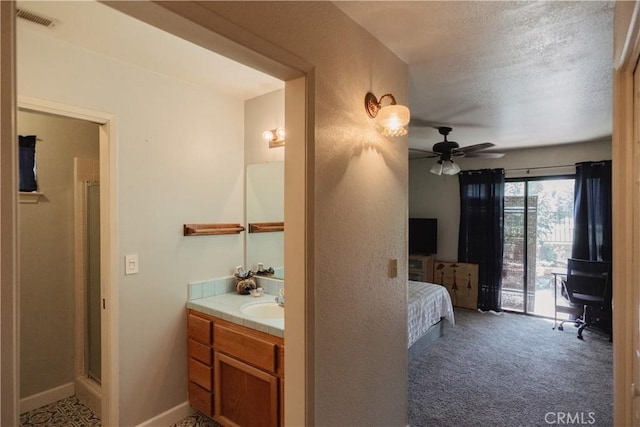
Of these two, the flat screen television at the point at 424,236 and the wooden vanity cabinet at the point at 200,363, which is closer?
the wooden vanity cabinet at the point at 200,363

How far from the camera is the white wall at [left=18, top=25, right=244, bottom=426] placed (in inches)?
77.0

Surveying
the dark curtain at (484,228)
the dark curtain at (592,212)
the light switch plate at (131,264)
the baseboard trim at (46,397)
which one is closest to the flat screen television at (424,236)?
the dark curtain at (484,228)

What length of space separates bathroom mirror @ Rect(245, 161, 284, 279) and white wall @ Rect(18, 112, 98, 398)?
1.45 m

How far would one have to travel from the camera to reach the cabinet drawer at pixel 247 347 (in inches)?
75.4

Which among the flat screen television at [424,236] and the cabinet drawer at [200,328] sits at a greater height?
the flat screen television at [424,236]

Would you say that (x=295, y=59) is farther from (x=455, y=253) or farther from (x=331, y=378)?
(x=455, y=253)

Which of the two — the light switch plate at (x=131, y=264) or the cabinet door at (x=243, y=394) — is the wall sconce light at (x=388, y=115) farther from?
the light switch plate at (x=131, y=264)

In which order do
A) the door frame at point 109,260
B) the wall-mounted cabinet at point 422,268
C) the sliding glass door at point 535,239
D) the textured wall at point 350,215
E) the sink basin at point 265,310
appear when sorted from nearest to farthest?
the textured wall at point 350,215 → the door frame at point 109,260 → the sink basin at point 265,310 → the sliding glass door at point 535,239 → the wall-mounted cabinet at point 422,268

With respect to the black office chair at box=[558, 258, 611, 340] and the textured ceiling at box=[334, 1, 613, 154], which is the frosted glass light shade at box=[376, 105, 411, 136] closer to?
the textured ceiling at box=[334, 1, 613, 154]

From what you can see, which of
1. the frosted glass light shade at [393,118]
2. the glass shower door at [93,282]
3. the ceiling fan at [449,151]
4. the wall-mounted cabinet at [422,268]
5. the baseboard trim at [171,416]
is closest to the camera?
the frosted glass light shade at [393,118]

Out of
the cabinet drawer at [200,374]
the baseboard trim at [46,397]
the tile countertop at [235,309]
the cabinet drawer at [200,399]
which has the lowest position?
the baseboard trim at [46,397]

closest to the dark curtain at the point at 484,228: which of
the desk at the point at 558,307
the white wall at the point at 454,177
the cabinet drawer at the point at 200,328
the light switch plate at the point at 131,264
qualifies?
the white wall at the point at 454,177

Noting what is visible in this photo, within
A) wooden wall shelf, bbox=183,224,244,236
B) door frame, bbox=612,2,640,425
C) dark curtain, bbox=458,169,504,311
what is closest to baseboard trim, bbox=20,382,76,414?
wooden wall shelf, bbox=183,224,244,236

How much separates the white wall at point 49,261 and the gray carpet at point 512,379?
290 cm
